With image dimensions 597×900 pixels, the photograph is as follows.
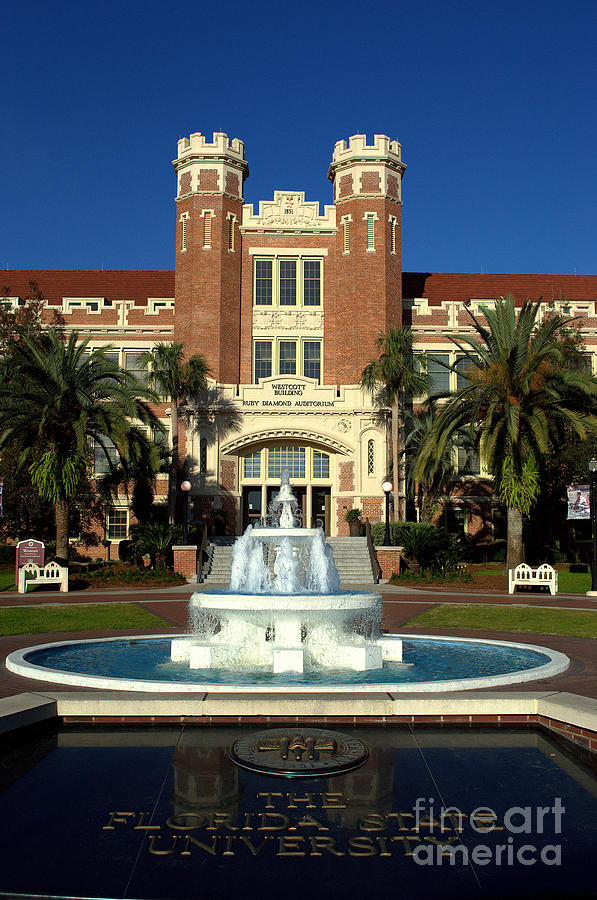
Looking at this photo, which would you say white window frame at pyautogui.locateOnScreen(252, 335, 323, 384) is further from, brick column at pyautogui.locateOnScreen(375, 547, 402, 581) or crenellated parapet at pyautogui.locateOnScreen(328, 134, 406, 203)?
brick column at pyautogui.locateOnScreen(375, 547, 402, 581)

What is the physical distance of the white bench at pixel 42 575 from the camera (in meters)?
24.6

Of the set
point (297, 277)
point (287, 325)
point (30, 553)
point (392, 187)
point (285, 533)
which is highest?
point (392, 187)

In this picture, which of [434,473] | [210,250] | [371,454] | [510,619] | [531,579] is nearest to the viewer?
[510,619]

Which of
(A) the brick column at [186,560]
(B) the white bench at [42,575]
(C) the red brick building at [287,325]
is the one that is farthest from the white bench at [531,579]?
(B) the white bench at [42,575]

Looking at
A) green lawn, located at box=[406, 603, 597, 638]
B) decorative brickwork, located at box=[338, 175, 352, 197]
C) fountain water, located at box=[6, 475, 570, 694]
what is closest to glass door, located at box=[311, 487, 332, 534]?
decorative brickwork, located at box=[338, 175, 352, 197]

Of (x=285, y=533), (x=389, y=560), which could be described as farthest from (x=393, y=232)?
(x=285, y=533)

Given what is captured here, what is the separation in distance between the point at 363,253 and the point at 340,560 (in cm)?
1739

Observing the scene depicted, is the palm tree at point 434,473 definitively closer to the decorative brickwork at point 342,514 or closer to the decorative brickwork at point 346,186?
the decorative brickwork at point 342,514

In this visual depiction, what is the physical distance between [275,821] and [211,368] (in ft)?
109

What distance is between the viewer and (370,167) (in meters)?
39.1

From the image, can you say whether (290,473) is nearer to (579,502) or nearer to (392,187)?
(579,502)

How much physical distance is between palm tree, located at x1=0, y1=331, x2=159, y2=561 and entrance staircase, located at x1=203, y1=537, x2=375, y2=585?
5196mm

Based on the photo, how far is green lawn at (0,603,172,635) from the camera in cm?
1538

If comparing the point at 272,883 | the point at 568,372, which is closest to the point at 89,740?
the point at 272,883
